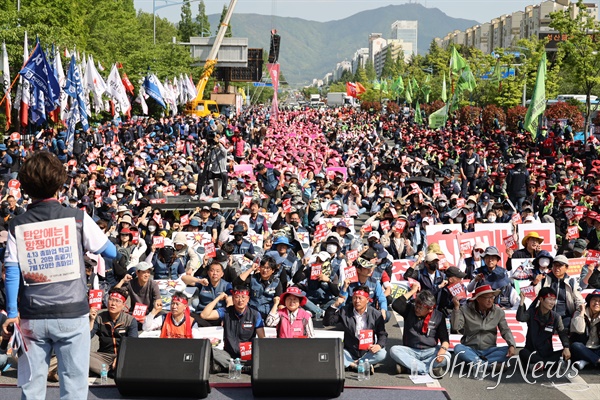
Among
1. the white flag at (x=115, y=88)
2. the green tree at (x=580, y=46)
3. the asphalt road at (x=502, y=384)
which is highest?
Result: the green tree at (x=580, y=46)

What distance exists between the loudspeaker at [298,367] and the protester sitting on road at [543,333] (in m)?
2.58

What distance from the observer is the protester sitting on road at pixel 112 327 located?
9281mm

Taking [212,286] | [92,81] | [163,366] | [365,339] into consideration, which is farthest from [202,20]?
[163,366]

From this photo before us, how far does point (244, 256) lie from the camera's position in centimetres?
1330

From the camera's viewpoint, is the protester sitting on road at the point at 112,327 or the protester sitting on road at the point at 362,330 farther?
the protester sitting on road at the point at 362,330

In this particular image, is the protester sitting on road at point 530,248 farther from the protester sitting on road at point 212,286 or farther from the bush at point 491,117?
the bush at point 491,117

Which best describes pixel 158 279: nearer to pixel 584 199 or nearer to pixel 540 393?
pixel 540 393

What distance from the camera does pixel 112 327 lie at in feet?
30.7

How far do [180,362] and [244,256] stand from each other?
5355mm

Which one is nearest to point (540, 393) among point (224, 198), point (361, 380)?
point (361, 380)

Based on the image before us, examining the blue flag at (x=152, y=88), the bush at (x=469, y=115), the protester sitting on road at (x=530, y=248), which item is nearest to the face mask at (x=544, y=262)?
the protester sitting on road at (x=530, y=248)

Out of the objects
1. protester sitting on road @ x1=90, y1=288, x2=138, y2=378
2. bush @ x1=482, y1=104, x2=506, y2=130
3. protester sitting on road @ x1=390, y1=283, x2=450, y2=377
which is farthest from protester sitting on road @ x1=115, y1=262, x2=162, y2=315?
bush @ x1=482, y1=104, x2=506, y2=130

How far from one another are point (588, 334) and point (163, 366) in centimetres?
473

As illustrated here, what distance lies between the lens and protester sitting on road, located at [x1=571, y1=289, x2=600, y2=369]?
376 inches
